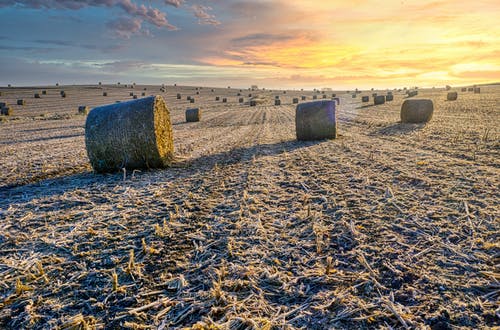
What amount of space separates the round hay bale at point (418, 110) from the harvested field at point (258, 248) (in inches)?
373

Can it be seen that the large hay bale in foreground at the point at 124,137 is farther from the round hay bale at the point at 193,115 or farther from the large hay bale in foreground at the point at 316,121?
the round hay bale at the point at 193,115

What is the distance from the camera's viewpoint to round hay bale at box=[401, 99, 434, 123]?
16234 millimetres

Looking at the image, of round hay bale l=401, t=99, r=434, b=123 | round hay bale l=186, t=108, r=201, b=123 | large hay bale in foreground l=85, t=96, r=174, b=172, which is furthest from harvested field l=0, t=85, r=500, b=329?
round hay bale l=186, t=108, r=201, b=123

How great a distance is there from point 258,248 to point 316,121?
9.36m

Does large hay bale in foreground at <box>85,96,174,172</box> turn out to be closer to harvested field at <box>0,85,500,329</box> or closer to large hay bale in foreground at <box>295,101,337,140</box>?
harvested field at <box>0,85,500,329</box>

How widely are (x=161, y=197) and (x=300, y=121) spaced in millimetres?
7899

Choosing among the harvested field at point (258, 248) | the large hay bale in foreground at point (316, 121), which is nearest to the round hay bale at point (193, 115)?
the large hay bale in foreground at point (316, 121)

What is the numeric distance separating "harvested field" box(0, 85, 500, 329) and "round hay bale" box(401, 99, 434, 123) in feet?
31.1

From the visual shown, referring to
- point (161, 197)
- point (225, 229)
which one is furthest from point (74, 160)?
point (225, 229)

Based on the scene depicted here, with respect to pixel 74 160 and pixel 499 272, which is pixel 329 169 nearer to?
pixel 499 272

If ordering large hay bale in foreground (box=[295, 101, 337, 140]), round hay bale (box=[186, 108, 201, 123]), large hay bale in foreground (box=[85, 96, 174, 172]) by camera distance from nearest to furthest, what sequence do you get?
1. large hay bale in foreground (box=[85, 96, 174, 172])
2. large hay bale in foreground (box=[295, 101, 337, 140])
3. round hay bale (box=[186, 108, 201, 123])

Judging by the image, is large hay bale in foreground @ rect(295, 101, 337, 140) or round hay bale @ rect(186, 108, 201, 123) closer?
large hay bale in foreground @ rect(295, 101, 337, 140)

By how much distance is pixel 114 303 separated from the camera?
9.72ft

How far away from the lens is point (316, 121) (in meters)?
12.4
